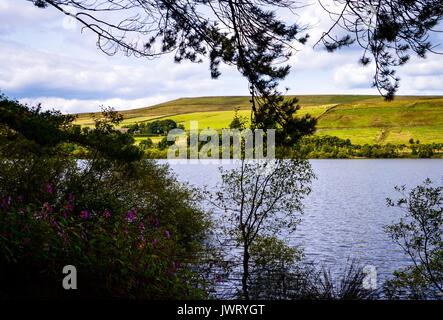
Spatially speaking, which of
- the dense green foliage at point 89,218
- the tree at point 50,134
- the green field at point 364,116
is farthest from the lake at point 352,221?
the green field at point 364,116

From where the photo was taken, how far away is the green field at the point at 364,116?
14225 cm

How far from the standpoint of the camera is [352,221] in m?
48.6

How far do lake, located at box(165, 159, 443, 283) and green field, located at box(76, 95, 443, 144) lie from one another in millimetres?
39066

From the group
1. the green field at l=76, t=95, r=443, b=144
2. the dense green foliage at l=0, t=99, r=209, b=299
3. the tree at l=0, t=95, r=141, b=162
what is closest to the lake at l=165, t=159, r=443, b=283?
the dense green foliage at l=0, t=99, r=209, b=299

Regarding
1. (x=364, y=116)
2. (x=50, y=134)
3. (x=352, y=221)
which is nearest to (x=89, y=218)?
(x=50, y=134)

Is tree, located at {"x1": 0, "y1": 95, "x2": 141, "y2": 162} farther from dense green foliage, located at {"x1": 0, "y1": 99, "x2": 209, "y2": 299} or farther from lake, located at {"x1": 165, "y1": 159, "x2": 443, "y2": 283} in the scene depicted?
lake, located at {"x1": 165, "y1": 159, "x2": 443, "y2": 283}

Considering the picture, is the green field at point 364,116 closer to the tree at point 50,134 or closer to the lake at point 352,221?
the lake at point 352,221

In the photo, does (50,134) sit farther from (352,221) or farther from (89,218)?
(352,221)

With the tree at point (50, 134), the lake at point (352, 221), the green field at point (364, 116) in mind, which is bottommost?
the lake at point (352, 221)

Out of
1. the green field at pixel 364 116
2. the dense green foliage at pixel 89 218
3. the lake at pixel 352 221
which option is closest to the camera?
the dense green foliage at pixel 89 218

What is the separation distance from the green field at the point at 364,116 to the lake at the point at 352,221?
39066 mm

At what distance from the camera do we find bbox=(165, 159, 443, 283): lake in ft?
103
